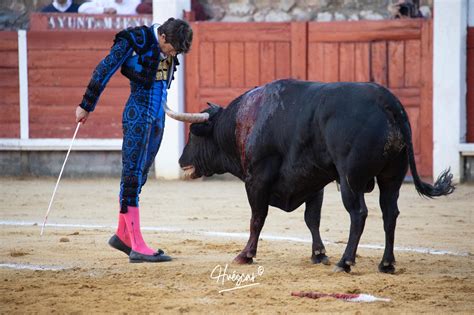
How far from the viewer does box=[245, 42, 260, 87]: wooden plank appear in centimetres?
1109

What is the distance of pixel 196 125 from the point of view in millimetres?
5965

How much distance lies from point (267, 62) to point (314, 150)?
596cm

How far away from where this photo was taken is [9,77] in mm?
11531

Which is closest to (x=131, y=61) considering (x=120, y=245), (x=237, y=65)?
(x=120, y=245)

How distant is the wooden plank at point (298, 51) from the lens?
10938 millimetres

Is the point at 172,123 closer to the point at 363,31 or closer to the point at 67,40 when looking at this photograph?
the point at 67,40

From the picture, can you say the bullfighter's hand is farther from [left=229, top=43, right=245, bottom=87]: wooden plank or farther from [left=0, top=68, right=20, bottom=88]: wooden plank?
[left=0, top=68, right=20, bottom=88]: wooden plank

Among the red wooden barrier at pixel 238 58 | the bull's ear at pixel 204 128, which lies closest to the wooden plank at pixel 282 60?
the red wooden barrier at pixel 238 58

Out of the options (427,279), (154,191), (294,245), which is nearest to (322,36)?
(154,191)

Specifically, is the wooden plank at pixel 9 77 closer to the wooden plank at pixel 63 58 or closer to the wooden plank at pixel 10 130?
the wooden plank at pixel 63 58

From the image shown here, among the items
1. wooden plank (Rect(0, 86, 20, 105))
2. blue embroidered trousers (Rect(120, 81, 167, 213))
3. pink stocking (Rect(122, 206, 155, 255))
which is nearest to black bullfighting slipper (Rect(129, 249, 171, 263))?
pink stocking (Rect(122, 206, 155, 255))

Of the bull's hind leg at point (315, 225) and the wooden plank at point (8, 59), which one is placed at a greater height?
the wooden plank at point (8, 59)

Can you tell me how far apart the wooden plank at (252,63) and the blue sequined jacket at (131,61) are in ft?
18.7

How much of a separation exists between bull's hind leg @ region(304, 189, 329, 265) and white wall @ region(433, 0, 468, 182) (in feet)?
16.3
